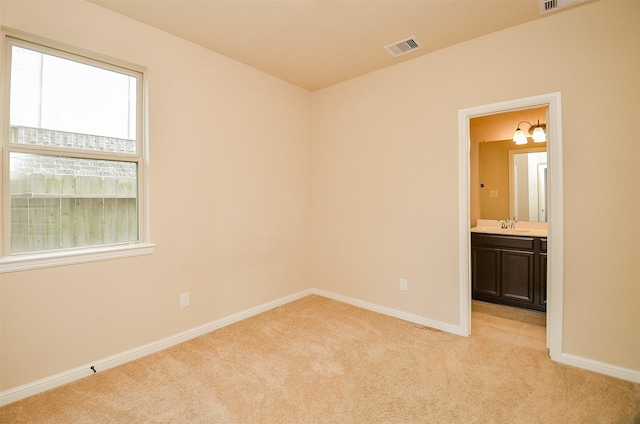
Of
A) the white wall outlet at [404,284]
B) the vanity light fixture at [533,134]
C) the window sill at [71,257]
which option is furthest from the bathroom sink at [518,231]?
the window sill at [71,257]

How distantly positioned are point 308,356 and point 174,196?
5.81 ft

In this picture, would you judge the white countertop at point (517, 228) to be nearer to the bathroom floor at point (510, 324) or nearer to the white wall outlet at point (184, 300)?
the bathroom floor at point (510, 324)

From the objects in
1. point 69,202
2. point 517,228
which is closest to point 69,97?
point 69,202

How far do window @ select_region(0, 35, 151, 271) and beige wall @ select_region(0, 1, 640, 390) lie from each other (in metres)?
0.14

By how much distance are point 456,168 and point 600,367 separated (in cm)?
182

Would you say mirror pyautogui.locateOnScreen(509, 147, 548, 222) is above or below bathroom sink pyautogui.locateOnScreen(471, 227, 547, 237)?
above

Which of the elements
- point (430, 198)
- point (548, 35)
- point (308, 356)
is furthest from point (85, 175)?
point (548, 35)

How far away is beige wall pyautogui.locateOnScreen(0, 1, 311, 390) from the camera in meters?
2.08

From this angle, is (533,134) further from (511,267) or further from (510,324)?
(510,324)

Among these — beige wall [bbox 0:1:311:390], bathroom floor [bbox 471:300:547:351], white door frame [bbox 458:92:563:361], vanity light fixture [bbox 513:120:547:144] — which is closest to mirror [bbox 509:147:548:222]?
vanity light fixture [bbox 513:120:547:144]

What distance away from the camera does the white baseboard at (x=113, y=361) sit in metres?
1.98

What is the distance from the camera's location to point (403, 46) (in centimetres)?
286

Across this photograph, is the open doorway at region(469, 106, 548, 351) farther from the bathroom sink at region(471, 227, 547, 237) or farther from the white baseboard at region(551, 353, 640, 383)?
the white baseboard at region(551, 353, 640, 383)

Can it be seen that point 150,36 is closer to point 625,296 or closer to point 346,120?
point 346,120
